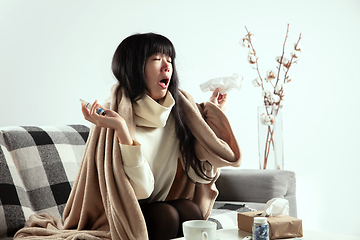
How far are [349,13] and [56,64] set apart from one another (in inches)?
87.0

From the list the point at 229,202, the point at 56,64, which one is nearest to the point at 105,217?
the point at 229,202

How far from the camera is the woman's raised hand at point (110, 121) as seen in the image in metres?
1.01

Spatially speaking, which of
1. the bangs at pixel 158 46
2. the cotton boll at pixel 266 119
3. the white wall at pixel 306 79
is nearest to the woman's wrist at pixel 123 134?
the bangs at pixel 158 46

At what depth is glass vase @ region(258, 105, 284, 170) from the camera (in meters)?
2.14

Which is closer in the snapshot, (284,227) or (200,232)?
(200,232)

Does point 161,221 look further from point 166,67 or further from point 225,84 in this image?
point 225,84

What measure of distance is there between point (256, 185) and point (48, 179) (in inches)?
37.7

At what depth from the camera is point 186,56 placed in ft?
8.43

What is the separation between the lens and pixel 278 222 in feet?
2.81

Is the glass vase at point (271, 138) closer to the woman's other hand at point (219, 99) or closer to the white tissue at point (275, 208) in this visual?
the woman's other hand at point (219, 99)

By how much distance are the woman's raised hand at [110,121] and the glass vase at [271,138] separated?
1.28 m

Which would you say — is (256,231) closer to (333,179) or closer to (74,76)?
(74,76)

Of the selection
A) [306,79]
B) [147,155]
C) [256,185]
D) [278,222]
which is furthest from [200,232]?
[306,79]

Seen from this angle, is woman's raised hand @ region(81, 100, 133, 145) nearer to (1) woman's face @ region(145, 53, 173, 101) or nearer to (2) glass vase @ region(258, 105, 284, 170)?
(1) woman's face @ region(145, 53, 173, 101)
